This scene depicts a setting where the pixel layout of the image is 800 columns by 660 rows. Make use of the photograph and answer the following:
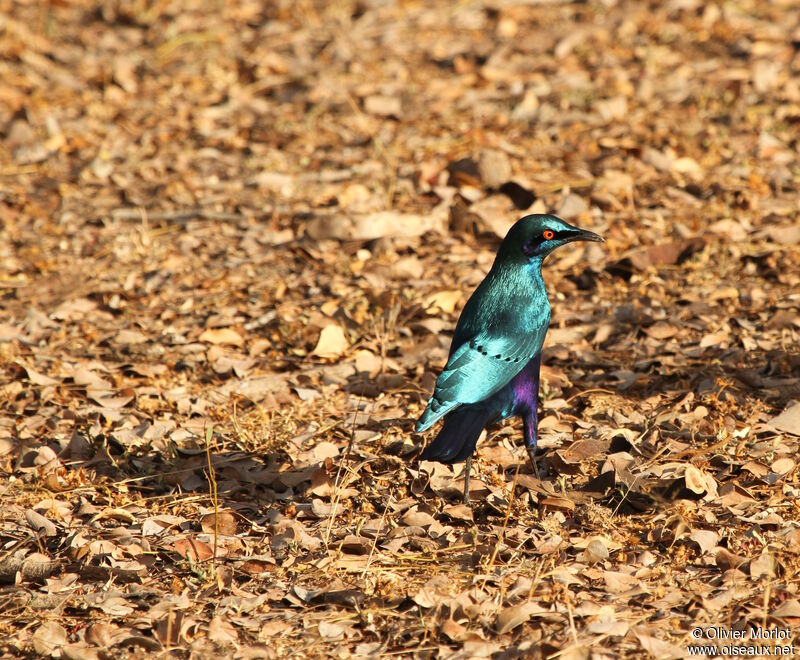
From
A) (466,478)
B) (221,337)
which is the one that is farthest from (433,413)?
(221,337)

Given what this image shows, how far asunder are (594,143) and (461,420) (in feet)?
13.6

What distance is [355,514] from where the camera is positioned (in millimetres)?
4516

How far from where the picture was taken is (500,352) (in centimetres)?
454

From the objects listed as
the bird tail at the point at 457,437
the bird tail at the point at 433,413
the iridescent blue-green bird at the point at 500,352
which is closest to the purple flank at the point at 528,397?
the iridescent blue-green bird at the point at 500,352

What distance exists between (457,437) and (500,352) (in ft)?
1.64

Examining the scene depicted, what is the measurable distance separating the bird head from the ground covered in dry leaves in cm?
91

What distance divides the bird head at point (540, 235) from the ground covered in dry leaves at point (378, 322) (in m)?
0.91

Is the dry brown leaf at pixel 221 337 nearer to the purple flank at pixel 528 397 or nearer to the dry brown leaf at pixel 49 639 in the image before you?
the purple flank at pixel 528 397

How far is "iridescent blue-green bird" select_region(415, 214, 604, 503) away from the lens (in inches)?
168

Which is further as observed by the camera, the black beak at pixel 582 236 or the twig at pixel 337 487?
the black beak at pixel 582 236

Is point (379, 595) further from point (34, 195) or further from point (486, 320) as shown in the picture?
point (34, 195)

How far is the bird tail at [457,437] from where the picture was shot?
416 centimetres

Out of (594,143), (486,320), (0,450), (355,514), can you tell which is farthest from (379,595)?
(594,143)

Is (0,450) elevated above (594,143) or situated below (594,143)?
below
